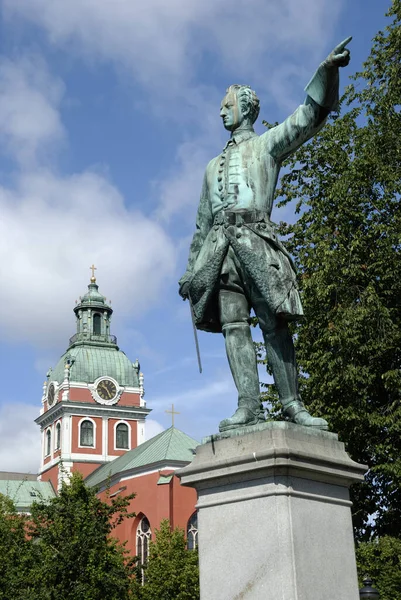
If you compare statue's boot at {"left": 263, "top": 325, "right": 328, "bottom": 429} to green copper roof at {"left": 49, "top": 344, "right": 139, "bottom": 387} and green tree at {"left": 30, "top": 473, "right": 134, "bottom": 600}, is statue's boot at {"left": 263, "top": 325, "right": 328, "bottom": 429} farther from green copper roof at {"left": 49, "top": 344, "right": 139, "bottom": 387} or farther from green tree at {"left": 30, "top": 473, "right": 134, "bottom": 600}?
green copper roof at {"left": 49, "top": 344, "right": 139, "bottom": 387}

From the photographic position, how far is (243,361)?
17.2 feet

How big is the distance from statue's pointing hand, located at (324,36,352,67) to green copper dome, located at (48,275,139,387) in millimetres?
60890

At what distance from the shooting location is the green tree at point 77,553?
21844 mm

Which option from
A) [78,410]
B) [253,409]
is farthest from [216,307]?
[78,410]

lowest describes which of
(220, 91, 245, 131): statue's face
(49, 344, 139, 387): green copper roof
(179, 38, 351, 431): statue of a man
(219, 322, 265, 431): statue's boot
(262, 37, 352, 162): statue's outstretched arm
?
(219, 322, 265, 431): statue's boot

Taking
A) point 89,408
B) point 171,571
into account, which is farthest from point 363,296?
point 89,408

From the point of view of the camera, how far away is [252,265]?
16.8 ft

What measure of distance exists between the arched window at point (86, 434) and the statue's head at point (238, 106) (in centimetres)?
5808

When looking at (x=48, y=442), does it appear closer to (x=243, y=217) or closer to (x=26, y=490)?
(x=26, y=490)

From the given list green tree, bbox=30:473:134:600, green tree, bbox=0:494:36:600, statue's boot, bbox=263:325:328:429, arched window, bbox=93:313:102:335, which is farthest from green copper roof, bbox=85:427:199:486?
statue's boot, bbox=263:325:328:429

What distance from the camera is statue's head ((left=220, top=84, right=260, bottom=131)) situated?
5.67 metres

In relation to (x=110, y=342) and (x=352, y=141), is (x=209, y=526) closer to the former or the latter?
(x=352, y=141)

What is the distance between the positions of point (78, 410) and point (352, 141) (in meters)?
48.0

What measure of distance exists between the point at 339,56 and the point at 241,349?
1940 millimetres
